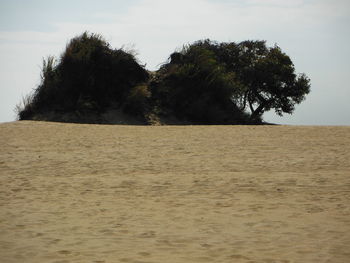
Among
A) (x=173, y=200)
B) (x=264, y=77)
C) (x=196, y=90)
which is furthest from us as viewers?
(x=264, y=77)

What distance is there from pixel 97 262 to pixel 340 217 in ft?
13.7

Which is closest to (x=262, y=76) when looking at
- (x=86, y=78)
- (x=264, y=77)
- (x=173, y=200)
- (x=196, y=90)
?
(x=264, y=77)

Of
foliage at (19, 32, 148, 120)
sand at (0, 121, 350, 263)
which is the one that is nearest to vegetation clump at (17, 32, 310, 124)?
foliage at (19, 32, 148, 120)

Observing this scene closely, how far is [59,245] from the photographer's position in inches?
232

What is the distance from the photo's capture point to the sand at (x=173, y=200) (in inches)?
227

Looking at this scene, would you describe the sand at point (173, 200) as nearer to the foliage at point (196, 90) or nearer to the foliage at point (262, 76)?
the foliage at point (196, 90)

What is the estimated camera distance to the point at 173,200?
852cm

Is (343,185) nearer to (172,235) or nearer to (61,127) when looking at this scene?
(172,235)

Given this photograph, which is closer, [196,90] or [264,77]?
[196,90]

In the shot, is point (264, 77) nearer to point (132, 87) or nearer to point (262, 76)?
point (262, 76)

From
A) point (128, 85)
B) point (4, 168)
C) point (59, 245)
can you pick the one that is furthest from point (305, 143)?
point (128, 85)

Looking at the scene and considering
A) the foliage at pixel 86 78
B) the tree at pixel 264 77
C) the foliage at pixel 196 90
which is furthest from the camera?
the tree at pixel 264 77

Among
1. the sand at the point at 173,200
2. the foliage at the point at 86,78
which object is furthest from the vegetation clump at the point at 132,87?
the sand at the point at 173,200

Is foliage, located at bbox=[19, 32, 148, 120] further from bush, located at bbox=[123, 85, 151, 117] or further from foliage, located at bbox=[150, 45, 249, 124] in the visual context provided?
foliage, located at bbox=[150, 45, 249, 124]
